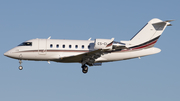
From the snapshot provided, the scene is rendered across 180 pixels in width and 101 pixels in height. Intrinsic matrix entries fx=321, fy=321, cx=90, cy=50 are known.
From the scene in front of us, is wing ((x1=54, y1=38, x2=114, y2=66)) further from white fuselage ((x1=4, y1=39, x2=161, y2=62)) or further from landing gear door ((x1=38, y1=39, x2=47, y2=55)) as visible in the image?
landing gear door ((x1=38, y1=39, x2=47, y2=55))

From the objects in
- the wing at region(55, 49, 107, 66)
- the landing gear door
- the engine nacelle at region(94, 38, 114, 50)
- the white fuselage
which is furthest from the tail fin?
the landing gear door

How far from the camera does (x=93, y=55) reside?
3406 centimetres

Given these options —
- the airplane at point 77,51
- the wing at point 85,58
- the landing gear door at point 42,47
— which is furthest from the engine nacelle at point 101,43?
the landing gear door at point 42,47

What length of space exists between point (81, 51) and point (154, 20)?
1018cm

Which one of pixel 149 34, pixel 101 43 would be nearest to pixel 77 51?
pixel 101 43

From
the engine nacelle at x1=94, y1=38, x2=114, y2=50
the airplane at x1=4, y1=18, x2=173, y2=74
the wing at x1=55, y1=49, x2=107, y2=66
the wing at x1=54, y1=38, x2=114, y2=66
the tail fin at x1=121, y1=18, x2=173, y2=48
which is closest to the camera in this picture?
Result: the wing at x1=54, y1=38, x2=114, y2=66

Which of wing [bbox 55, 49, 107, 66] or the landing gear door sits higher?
the landing gear door

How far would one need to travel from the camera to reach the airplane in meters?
34.6

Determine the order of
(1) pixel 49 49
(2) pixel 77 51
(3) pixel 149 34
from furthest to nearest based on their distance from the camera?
(3) pixel 149 34
(2) pixel 77 51
(1) pixel 49 49

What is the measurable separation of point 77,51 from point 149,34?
30.2 feet

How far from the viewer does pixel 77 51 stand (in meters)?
35.7

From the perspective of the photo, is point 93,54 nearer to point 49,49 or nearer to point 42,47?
point 49,49

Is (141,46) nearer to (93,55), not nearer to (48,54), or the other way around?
(93,55)

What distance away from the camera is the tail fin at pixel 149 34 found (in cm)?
Answer: 3784
